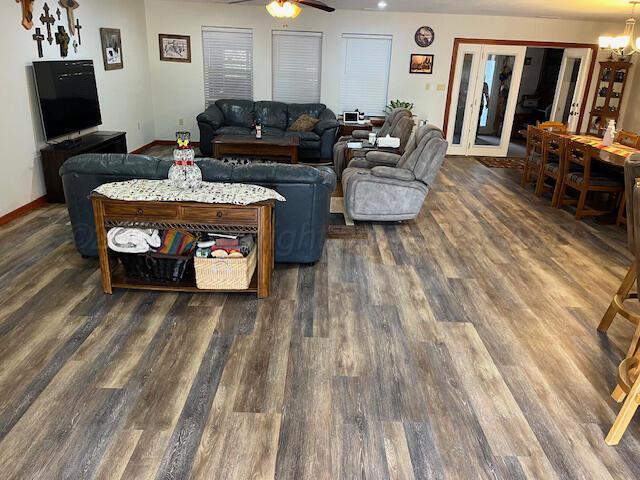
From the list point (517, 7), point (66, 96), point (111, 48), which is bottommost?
point (66, 96)

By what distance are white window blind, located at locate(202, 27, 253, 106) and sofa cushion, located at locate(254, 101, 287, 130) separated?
698mm

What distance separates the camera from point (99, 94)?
6.64m

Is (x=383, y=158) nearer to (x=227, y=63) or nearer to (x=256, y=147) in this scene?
(x=256, y=147)

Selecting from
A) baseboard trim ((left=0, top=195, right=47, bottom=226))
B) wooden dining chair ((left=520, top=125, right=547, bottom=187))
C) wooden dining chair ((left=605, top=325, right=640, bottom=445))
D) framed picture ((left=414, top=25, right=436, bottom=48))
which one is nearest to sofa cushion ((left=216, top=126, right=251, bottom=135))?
baseboard trim ((left=0, top=195, right=47, bottom=226))

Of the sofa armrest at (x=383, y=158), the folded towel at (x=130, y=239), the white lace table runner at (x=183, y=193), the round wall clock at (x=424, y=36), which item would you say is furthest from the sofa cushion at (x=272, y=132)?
the folded towel at (x=130, y=239)

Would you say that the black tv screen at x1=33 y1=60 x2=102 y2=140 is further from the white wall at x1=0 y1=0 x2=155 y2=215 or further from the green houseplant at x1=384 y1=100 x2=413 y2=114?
the green houseplant at x1=384 y1=100 x2=413 y2=114

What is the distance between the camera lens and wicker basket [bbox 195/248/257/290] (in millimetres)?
3268

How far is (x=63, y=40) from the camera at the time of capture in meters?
5.66

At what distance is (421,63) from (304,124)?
254cm

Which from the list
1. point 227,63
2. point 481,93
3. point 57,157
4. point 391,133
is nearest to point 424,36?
point 481,93

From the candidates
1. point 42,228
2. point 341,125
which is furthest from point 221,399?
point 341,125

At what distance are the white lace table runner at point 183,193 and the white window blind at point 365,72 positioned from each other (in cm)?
601

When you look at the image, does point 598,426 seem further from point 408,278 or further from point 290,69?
point 290,69

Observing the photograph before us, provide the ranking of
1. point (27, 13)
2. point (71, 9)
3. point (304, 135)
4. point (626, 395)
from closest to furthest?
point (626, 395)
point (27, 13)
point (71, 9)
point (304, 135)
